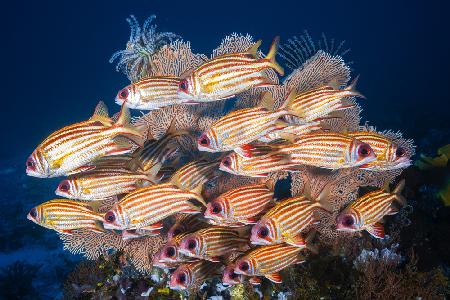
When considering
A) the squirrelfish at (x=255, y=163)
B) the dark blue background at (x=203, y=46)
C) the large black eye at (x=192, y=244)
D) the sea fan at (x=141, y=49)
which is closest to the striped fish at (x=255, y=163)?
the squirrelfish at (x=255, y=163)

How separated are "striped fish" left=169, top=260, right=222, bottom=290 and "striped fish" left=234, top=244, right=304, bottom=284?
626mm

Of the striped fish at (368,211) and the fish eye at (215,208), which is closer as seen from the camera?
the fish eye at (215,208)

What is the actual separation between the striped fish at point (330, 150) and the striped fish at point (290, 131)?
221 millimetres

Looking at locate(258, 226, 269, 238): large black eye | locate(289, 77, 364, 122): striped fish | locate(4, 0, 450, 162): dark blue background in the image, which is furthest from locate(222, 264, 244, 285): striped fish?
locate(4, 0, 450, 162): dark blue background

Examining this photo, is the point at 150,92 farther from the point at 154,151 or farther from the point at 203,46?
the point at 203,46

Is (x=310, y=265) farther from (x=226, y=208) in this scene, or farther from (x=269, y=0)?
(x=269, y=0)

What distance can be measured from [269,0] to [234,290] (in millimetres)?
198023

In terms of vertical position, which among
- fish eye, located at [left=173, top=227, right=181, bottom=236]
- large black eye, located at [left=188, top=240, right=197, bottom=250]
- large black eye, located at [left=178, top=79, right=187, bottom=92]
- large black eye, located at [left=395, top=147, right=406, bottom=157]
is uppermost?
large black eye, located at [left=178, top=79, right=187, bottom=92]

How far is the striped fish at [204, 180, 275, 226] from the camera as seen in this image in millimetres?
3957

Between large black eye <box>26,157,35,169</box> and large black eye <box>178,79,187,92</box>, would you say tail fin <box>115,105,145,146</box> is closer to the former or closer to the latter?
large black eye <box>178,79,187,92</box>

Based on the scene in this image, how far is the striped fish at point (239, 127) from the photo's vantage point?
374 cm

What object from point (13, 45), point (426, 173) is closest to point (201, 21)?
point (13, 45)

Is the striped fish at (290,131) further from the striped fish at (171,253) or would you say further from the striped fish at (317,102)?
the striped fish at (171,253)

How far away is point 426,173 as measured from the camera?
8.55 metres
